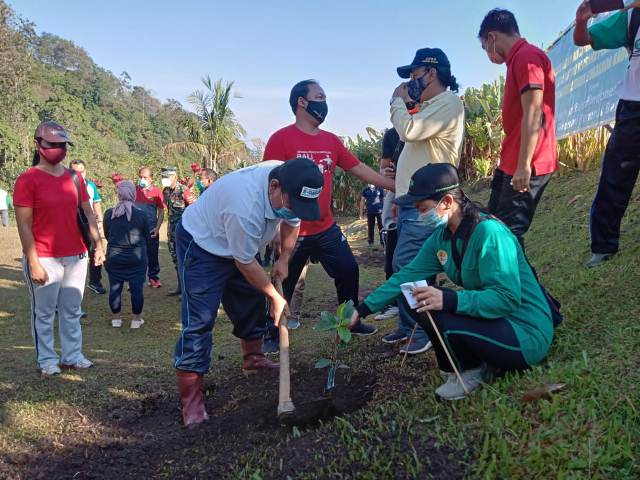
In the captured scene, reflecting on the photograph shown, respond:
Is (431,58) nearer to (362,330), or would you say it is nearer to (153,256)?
(362,330)

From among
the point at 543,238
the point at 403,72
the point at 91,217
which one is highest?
the point at 403,72

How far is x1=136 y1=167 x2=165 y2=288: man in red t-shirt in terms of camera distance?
8.07 metres

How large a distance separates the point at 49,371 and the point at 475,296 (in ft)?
11.4

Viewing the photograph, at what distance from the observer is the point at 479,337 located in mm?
2521

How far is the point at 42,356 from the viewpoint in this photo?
4293mm

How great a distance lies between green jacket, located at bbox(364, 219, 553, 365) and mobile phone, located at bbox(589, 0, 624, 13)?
1493mm

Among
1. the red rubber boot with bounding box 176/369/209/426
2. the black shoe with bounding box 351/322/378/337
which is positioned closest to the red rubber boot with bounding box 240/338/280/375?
the red rubber boot with bounding box 176/369/209/426

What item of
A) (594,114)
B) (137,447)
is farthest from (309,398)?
(594,114)

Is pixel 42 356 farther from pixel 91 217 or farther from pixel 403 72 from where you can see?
pixel 403 72

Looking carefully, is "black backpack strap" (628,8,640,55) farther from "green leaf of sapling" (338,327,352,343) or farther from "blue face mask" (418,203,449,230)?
"green leaf of sapling" (338,327,352,343)

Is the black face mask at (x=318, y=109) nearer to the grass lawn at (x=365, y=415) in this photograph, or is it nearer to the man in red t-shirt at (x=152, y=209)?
the grass lawn at (x=365, y=415)

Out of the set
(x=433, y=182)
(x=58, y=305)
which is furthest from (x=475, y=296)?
(x=58, y=305)

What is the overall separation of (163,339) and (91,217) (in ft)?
5.55

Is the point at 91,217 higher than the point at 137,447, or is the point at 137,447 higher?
the point at 91,217
